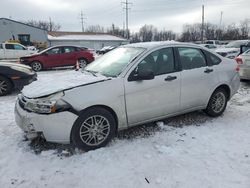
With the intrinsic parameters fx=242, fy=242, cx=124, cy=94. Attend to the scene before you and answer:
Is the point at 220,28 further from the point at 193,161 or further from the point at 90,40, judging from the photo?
the point at 193,161

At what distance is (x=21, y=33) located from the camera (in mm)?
42656

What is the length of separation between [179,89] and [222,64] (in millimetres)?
1352

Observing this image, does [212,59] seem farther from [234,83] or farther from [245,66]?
[245,66]

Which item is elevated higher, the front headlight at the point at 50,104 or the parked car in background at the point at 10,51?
the parked car in background at the point at 10,51

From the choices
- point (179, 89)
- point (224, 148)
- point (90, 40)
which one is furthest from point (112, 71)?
point (90, 40)

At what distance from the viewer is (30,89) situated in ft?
12.8

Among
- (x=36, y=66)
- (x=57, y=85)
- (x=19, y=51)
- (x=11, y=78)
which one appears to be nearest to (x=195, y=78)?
(x=57, y=85)

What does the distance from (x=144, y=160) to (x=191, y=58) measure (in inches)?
90.7

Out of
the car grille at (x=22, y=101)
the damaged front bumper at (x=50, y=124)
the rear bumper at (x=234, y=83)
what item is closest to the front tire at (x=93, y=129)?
the damaged front bumper at (x=50, y=124)

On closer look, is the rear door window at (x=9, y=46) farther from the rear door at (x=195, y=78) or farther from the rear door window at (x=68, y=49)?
the rear door at (x=195, y=78)

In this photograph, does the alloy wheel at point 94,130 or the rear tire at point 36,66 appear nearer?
the alloy wheel at point 94,130

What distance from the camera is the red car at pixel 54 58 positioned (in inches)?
534

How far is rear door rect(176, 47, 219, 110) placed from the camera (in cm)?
450

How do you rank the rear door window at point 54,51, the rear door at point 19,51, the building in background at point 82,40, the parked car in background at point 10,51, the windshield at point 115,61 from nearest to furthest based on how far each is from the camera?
the windshield at point 115,61, the rear door window at point 54,51, the parked car in background at point 10,51, the rear door at point 19,51, the building in background at point 82,40
